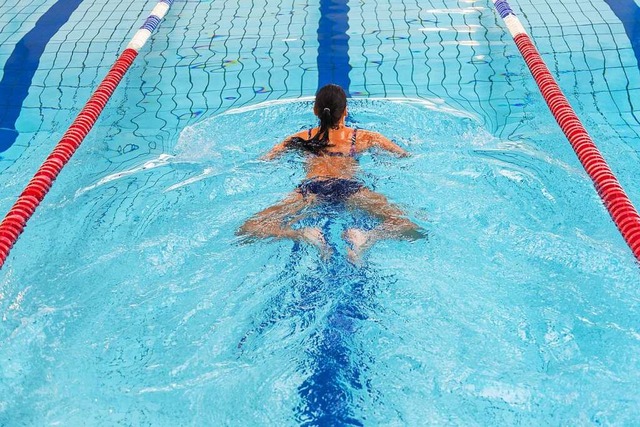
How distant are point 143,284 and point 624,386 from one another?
1861mm

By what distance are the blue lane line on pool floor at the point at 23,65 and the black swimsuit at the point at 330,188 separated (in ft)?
7.22

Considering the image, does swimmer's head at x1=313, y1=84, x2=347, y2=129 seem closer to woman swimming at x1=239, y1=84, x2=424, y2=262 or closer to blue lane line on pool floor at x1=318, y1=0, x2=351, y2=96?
woman swimming at x1=239, y1=84, x2=424, y2=262

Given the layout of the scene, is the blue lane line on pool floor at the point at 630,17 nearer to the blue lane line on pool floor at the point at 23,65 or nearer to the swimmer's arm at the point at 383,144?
the swimmer's arm at the point at 383,144

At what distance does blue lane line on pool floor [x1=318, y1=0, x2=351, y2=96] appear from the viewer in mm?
5477

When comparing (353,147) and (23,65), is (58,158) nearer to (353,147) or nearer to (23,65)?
(353,147)

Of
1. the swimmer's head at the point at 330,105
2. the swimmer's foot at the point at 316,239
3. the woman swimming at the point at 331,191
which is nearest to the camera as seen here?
the swimmer's foot at the point at 316,239

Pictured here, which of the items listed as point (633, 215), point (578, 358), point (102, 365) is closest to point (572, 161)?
point (633, 215)

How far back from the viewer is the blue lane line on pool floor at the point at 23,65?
5.07 metres

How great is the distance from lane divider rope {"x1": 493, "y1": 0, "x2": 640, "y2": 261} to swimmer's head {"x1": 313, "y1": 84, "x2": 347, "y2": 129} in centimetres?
118

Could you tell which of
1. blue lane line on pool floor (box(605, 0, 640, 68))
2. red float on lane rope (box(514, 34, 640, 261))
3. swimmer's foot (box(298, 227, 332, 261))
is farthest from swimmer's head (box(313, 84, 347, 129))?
blue lane line on pool floor (box(605, 0, 640, 68))

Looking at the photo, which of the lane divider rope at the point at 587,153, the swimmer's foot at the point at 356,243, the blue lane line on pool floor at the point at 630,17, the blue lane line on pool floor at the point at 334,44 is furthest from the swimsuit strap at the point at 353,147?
the blue lane line on pool floor at the point at 630,17

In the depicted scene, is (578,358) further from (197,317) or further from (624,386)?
(197,317)

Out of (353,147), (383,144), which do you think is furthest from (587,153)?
(353,147)

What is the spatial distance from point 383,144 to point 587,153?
0.97 metres
